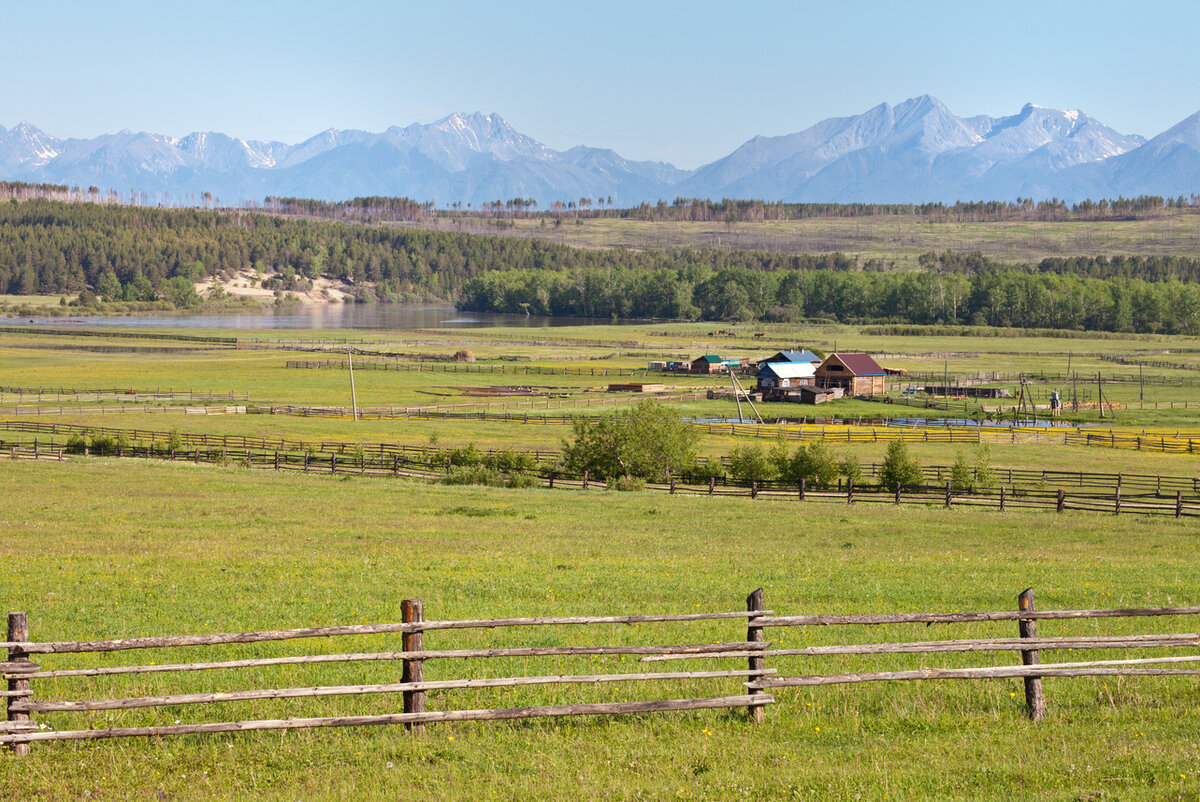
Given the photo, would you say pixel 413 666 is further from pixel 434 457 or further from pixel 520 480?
pixel 434 457

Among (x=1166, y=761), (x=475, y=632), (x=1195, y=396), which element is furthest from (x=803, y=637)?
(x=1195, y=396)

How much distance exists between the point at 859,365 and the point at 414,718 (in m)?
106

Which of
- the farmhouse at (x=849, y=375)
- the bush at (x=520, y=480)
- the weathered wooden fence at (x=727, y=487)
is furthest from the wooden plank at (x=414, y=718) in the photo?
the farmhouse at (x=849, y=375)

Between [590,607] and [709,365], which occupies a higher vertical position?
[590,607]

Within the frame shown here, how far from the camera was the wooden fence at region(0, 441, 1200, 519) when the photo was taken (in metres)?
40.3

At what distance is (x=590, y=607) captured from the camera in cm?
1752

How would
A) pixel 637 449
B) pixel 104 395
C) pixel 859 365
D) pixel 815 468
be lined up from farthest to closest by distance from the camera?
1. pixel 859 365
2. pixel 104 395
3. pixel 637 449
4. pixel 815 468

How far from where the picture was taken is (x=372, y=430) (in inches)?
3022

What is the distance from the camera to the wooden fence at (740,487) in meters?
40.3

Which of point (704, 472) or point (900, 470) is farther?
point (704, 472)

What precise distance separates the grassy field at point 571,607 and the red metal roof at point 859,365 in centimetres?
7305

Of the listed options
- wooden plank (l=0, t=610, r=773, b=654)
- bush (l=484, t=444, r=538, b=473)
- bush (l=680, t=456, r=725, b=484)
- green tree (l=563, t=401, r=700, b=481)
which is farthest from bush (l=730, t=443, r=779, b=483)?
wooden plank (l=0, t=610, r=773, b=654)

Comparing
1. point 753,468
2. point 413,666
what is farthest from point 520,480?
point 413,666

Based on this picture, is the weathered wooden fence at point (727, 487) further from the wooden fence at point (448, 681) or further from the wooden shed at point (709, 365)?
the wooden shed at point (709, 365)
